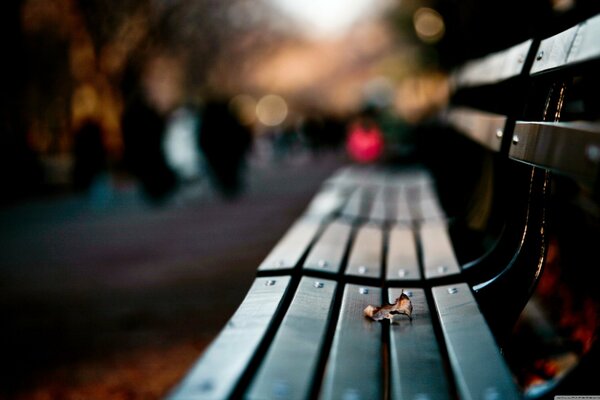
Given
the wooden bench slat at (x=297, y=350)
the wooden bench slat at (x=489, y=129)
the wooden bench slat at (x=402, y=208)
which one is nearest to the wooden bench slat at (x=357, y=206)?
the wooden bench slat at (x=402, y=208)

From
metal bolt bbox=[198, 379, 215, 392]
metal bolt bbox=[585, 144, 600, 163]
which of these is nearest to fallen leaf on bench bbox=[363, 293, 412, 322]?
metal bolt bbox=[198, 379, 215, 392]

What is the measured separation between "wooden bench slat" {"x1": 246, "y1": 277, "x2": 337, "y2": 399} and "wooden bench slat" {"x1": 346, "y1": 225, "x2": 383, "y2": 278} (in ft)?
0.81

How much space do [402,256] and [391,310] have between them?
23.5 inches

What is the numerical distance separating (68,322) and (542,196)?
302cm

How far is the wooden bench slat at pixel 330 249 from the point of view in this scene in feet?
5.92

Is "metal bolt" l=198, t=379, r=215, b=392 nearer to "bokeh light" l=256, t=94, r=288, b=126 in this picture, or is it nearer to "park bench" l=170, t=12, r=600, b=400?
"park bench" l=170, t=12, r=600, b=400

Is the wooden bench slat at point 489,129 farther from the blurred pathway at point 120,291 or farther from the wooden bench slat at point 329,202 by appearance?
the blurred pathway at point 120,291

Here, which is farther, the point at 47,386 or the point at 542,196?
the point at 47,386

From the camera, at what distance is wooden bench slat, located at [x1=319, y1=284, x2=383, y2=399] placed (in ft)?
3.38

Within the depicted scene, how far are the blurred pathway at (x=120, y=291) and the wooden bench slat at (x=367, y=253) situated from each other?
3.59 feet

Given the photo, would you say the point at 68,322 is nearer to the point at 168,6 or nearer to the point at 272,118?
the point at 168,6

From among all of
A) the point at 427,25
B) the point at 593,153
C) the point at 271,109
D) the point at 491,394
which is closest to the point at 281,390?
the point at 491,394

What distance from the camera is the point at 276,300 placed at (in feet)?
4.79

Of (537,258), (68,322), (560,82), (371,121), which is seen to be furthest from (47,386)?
(371,121)
